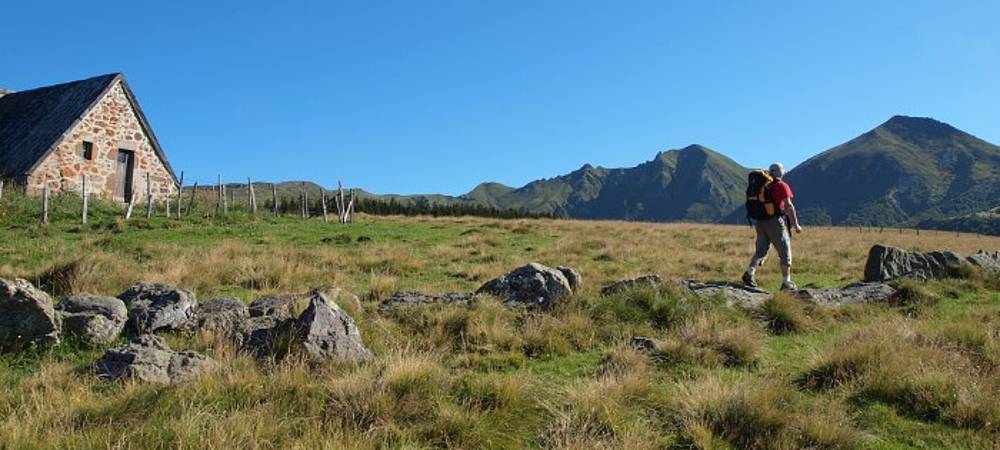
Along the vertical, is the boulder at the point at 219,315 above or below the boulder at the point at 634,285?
below

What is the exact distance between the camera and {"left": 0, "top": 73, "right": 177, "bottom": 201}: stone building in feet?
89.0

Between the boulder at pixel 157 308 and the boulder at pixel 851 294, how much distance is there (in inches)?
324

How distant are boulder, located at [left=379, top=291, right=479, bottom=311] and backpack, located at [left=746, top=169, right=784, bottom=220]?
17.4 ft

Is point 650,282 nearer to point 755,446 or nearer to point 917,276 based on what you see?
point 755,446

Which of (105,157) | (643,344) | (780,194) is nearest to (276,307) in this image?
(643,344)

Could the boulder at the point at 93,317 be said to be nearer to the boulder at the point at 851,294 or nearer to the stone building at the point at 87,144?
the boulder at the point at 851,294

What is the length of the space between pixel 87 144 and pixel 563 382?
29832mm

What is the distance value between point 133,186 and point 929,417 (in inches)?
1273

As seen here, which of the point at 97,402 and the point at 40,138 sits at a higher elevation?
the point at 40,138

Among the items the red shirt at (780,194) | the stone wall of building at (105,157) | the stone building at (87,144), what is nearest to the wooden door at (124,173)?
the stone building at (87,144)

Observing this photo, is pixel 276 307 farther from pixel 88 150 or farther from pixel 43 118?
pixel 43 118

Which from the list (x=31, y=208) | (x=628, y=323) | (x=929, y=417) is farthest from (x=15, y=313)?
(x=31, y=208)

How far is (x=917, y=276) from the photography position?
39.4ft

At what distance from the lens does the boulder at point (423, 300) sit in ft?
27.6
